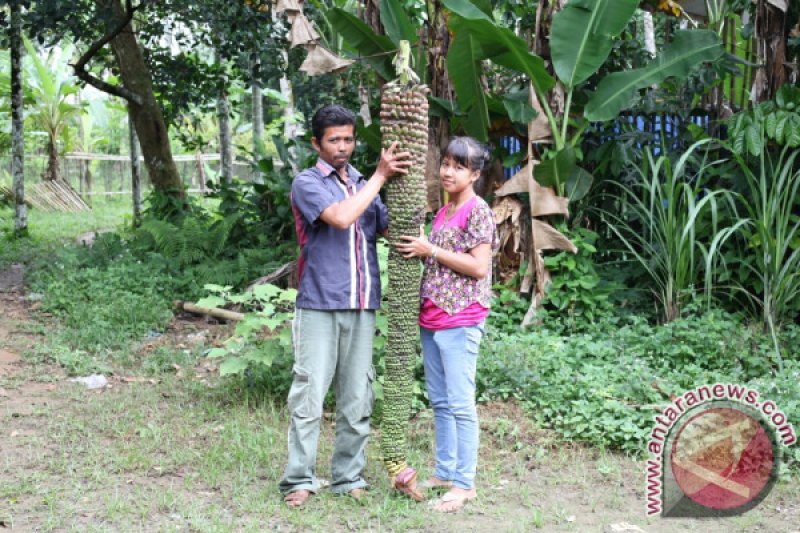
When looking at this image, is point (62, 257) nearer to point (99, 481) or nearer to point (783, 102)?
point (99, 481)

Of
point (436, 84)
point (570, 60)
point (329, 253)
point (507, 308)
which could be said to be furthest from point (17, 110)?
point (329, 253)

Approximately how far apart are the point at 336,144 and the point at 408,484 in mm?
1548

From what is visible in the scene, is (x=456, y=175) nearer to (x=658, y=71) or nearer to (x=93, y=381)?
(x=93, y=381)

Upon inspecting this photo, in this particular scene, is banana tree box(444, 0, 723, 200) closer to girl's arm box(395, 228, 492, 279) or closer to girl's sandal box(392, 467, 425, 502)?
girl's arm box(395, 228, 492, 279)

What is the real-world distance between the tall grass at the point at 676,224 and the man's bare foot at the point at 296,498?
3.63 m

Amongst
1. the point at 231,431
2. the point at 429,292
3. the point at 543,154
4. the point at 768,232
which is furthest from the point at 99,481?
the point at 768,232

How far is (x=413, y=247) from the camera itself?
3.56 meters

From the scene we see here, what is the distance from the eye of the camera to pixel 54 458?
4.42 m

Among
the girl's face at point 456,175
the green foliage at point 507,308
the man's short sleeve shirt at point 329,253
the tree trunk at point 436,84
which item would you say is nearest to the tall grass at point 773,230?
the green foliage at point 507,308

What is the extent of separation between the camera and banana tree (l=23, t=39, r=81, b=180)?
1944 centimetres

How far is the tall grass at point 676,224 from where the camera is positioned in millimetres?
6520

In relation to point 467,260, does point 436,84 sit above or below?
above


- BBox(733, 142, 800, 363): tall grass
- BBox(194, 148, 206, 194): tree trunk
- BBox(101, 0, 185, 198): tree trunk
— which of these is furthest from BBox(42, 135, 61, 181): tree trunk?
BBox(733, 142, 800, 363): tall grass

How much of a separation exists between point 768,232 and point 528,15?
11.6 ft
